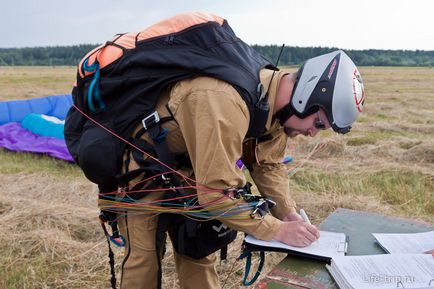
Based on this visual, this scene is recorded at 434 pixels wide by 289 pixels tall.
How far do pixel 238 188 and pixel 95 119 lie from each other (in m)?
0.82

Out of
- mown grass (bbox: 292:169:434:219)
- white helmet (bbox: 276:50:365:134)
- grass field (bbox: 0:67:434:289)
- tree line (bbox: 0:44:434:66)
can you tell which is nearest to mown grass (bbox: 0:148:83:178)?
grass field (bbox: 0:67:434:289)

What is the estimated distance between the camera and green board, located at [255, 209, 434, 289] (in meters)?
2.11

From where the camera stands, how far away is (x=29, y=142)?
8273 mm

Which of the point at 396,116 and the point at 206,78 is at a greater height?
the point at 206,78

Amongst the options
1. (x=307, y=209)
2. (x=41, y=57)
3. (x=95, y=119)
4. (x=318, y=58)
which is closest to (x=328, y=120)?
(x=318, y=58)

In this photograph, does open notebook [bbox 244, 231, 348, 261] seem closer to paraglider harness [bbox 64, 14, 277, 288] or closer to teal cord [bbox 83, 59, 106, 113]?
paraglider harness [bbox 64, 14, 277, 288]

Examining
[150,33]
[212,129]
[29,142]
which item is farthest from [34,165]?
[212,129]

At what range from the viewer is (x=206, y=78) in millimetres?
2098

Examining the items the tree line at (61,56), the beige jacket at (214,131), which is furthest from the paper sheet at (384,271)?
the tree line at (61,56)

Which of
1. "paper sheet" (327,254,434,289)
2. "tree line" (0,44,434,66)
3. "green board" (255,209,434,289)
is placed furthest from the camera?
"tree line" (0,44,434,66)

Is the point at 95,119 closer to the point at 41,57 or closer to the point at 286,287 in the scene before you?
the point at 286,287

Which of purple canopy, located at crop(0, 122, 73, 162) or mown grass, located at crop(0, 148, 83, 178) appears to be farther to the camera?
purple canopy, located at crop(0, 122, 73, 162)

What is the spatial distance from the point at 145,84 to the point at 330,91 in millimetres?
900

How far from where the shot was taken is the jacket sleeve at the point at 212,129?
6.61 ft
